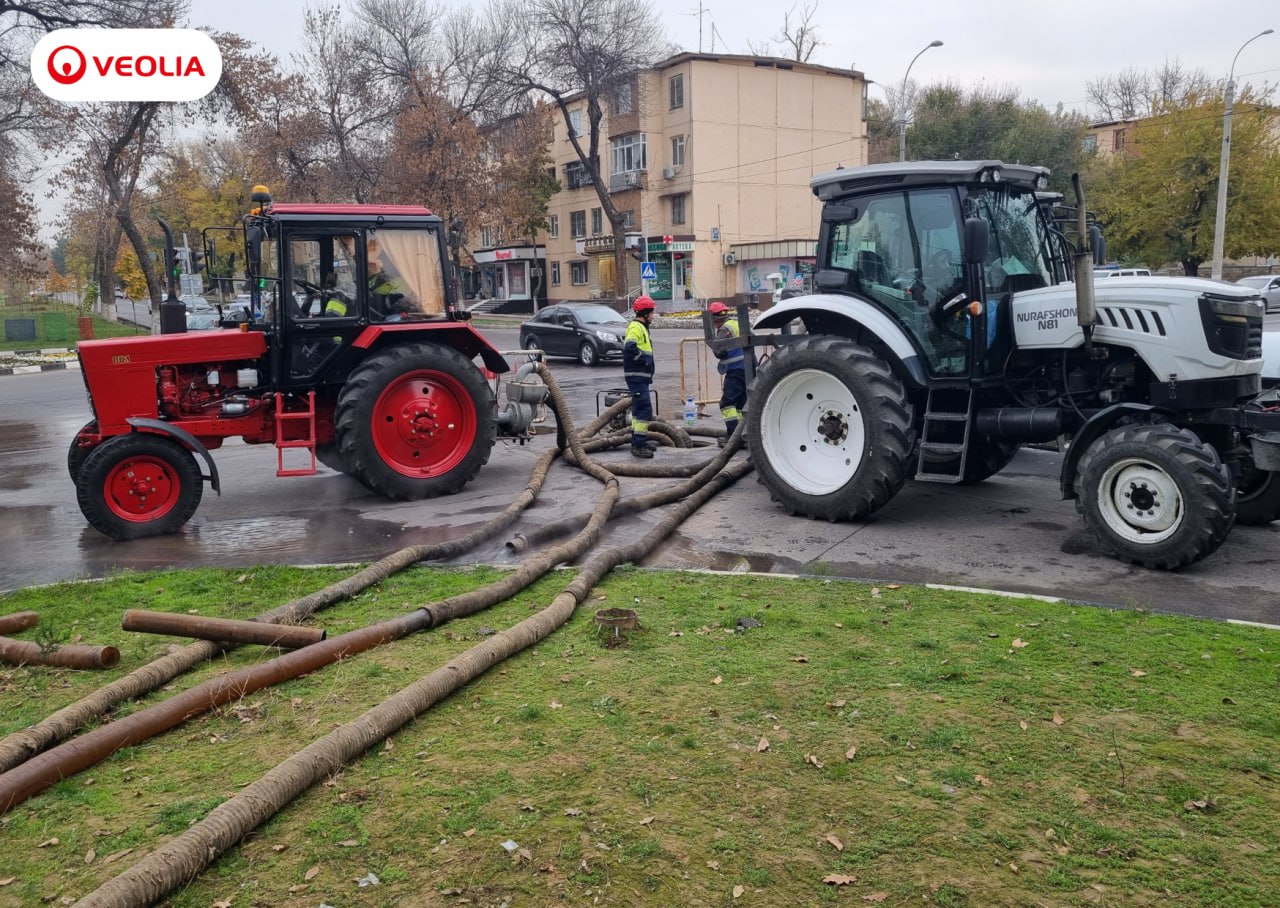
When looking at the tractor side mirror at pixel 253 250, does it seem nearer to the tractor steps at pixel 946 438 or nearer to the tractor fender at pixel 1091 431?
the tractor steps at pixel 946 438

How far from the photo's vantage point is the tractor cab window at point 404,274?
1001cm

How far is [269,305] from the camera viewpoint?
973cm

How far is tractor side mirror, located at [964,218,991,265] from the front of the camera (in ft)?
25.0

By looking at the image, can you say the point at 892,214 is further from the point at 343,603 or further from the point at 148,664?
the point at 148,664

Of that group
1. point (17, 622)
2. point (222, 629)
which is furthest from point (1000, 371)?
Answer: point (17, 622)

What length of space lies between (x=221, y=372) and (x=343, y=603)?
4133 millimetres

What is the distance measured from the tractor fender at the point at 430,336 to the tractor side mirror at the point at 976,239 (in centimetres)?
475

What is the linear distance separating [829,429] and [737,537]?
50.2 inches

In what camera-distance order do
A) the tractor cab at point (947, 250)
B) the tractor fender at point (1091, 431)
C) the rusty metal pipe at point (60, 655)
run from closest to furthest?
the rusty metal pipe at point (60, 655)
the tractor fender at point (1091, 431)
the tractor cab at point (947, 250)

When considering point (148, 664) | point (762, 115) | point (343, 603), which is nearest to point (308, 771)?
point (148, 664)

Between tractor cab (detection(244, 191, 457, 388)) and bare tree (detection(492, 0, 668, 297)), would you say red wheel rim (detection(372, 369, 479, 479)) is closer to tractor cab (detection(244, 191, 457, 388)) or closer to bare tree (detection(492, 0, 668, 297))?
tractor cab (detection(244, 191, 457, 388))

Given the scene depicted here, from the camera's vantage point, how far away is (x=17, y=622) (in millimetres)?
6133

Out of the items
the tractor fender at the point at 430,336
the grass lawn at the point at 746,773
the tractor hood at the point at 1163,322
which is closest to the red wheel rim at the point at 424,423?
the tractor fender at the point at 430,336

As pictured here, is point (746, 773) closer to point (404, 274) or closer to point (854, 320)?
point (854, 320)
